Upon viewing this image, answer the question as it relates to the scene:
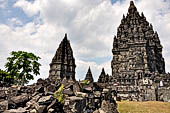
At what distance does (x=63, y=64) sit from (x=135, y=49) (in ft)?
90.6

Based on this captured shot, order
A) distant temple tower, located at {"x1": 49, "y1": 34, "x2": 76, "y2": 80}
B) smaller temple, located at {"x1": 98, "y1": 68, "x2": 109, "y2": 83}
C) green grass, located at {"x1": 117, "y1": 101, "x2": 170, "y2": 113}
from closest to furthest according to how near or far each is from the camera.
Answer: green grass, located at {"x1": 117, "y1": 101, "x2": 170, "y2": 113}
distant temple tower, located at {"x1": 49, "y1": 34, "x2": 76, "y2": 80}
smaller temple, located at {"x1": 98, "y1": 68, "x2": 109, "y2": 83}

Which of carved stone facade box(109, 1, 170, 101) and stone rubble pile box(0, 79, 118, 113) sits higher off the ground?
carved stone facade box(109, 1, 170, 101)

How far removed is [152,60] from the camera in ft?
180

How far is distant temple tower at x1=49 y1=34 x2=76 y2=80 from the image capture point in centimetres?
5975

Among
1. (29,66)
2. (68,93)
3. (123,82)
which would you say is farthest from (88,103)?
(123,82)

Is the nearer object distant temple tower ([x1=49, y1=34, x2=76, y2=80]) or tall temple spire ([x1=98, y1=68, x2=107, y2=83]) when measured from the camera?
distant temple tower ([x1=49, y1=34, x2=76, y2=80])

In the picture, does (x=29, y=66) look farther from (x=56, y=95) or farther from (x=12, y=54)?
(x=56, y=95)

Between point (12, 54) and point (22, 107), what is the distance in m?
27.1

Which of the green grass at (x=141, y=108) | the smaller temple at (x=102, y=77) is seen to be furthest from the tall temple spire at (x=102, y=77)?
the green grass at (x=141, y=108)

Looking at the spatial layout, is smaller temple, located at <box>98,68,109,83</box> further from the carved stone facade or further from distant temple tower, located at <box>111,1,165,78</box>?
the carved stone facade

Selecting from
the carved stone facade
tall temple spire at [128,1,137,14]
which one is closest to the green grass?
the carved stone facade

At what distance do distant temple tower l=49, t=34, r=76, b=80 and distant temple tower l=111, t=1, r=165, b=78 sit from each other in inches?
666

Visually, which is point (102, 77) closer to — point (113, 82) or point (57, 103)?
point (113, 82)

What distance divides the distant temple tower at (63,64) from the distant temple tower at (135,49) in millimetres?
16920
